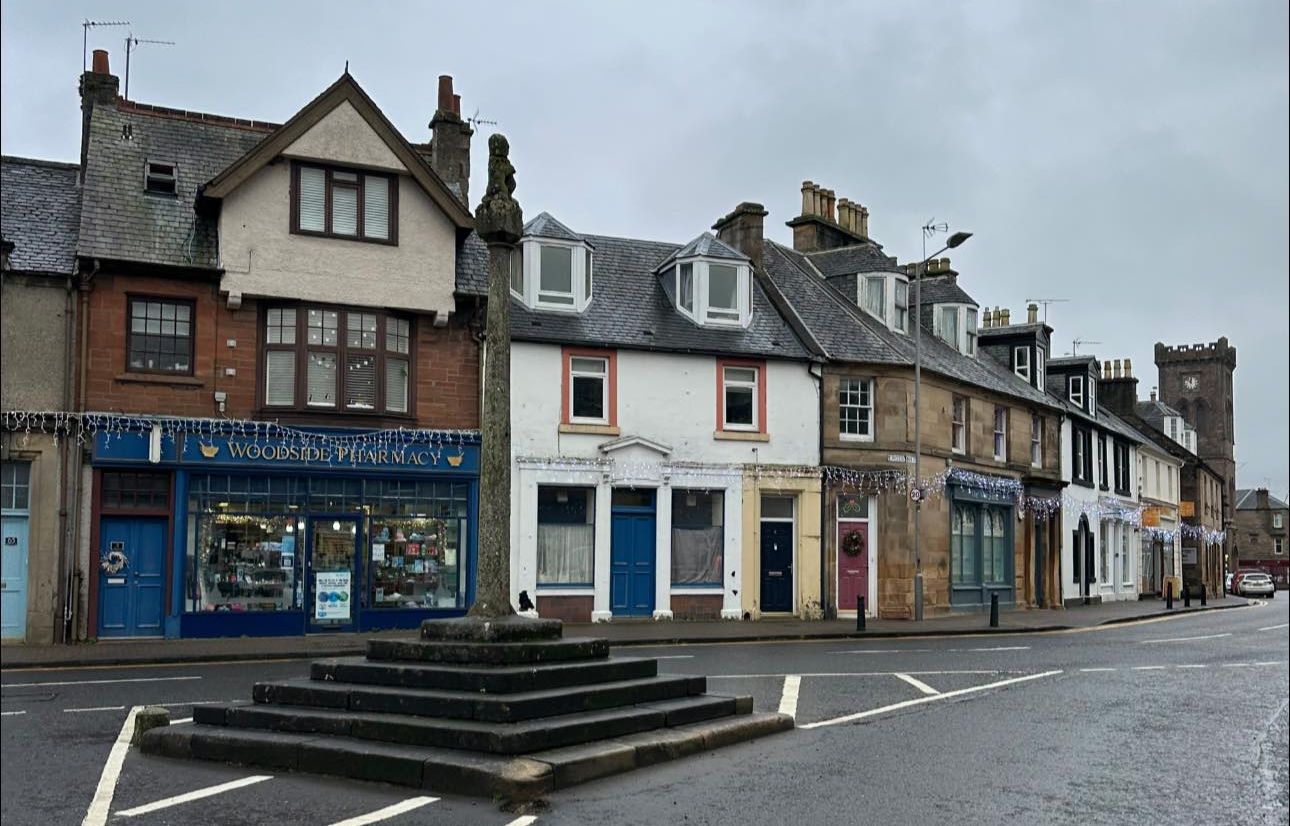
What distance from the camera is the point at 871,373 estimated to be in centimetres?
3125

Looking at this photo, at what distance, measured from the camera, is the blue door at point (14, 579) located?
22312mm

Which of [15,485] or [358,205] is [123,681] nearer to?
[15,485]

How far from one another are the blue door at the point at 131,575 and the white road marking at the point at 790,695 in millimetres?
13187

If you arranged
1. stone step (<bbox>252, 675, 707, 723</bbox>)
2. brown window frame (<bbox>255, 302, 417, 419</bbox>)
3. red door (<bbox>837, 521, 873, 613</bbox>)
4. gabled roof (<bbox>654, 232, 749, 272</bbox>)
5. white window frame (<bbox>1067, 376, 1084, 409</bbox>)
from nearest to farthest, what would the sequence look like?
1. stone step (<bbox>252, 675, 707, 723</bbox>)
2. brown window frame (<bbox>255, 302, 417, 419</bbox>)
3. red door (<bbox>837, 521, 873, 613</bbox>)
4. gabled roof (<bbox>654, 232, 749, 272</bbox>)
5. white window frame (<bbox>1067, 376, 1084, 409</bbox>)

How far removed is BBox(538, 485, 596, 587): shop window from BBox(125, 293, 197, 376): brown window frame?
7.99m

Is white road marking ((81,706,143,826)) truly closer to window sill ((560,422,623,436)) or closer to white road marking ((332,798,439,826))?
white road marking ((332,798,439,826))

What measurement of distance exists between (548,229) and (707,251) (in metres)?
4.27

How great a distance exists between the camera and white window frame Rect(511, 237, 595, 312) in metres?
28.6

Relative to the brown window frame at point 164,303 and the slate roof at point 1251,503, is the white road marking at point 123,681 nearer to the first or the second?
the brown window frame at point 164,303

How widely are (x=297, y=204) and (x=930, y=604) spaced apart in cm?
1868

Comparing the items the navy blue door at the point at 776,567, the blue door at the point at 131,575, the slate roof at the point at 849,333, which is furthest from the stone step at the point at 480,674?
the slate roof at the point at 849,333

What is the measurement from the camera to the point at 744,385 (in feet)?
97.7

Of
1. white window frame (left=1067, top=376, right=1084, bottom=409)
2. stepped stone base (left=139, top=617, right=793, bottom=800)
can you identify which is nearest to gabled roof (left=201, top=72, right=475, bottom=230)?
stepped stone base (left=139, top=617, right=793, bottom=800)

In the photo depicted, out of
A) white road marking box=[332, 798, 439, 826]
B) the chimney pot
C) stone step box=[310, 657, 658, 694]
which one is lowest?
white road marking box=[332, 798, 439, 826]
